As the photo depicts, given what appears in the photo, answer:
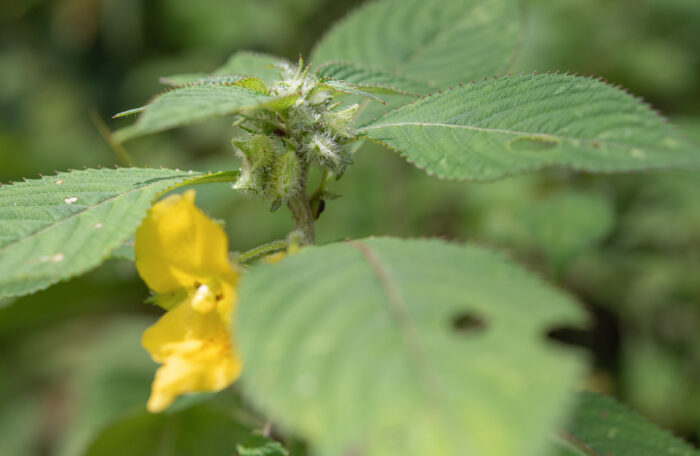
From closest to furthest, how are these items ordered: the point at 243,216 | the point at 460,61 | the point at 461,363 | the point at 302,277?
the point at 461,363 < the point at 302,277 < the point at 460,61 < the point at 243,216

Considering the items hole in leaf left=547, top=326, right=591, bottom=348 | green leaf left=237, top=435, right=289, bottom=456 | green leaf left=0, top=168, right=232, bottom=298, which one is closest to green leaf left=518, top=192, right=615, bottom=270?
hole in leaf left=547, top=326, right=591, bottom=348

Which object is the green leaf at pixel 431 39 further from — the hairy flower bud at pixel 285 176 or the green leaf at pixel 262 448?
the green leaf at pixel 262 448

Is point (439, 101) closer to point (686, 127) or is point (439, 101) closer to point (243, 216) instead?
point (686, 127)

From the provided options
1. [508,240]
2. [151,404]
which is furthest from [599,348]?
[151,404]

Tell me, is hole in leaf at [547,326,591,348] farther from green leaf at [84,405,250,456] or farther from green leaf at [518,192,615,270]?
green leaf at [84,405,250,456]

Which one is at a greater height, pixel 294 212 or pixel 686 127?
pixel 294 212

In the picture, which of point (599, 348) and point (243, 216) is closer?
point (599, 348)

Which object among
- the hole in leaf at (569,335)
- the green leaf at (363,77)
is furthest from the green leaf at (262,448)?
the hole in leaf at (569,335)
